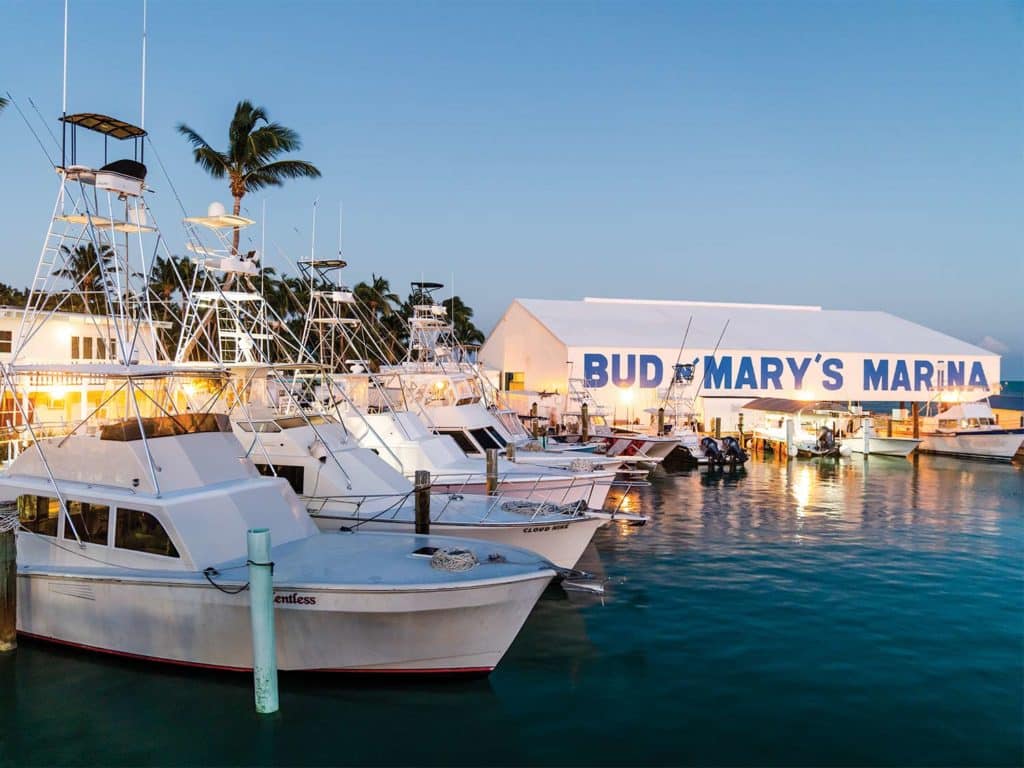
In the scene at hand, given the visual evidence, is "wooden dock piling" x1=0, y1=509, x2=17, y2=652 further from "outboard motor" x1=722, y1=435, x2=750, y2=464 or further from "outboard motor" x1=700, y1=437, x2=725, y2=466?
"outboard motor" x1=722, y1=435, x2=750, y2=464

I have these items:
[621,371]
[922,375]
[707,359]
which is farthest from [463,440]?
[922,375]

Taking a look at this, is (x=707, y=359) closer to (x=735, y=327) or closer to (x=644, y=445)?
(x=735, y=327)

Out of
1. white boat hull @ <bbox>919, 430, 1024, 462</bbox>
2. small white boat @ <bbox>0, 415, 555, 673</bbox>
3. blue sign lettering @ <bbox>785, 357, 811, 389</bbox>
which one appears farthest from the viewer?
blue sign lettering @ <bbox>785, 357, 811, 389</bbox>

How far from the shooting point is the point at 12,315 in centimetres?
2208

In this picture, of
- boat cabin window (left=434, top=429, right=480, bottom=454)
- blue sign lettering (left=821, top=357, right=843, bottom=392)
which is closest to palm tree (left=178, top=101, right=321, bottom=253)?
boat cabin window (left=434, top=429, right=480, bottom=454)

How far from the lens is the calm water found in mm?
8641

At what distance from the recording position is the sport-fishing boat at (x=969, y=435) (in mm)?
40094

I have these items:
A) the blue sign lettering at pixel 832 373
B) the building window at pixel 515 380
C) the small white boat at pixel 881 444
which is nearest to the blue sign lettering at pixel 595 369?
the building window at pixel 515 380

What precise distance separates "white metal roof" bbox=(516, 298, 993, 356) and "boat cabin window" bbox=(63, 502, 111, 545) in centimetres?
3813

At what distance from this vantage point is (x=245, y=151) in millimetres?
28781

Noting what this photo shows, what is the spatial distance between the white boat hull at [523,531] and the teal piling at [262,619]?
4.89 metres

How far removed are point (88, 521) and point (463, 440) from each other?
474 inches

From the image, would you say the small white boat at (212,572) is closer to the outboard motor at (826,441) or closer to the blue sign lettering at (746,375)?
the outboard motor at (826,441)

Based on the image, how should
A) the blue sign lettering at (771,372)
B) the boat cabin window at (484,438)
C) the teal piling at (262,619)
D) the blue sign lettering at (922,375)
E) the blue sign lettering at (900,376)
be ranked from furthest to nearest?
the blue sign lettering at (922,375), the blue sign lettering at (900,376), the blue sign lettering at (771,372), the boat cabin window at (484,438), the teal piling at (262,619)
